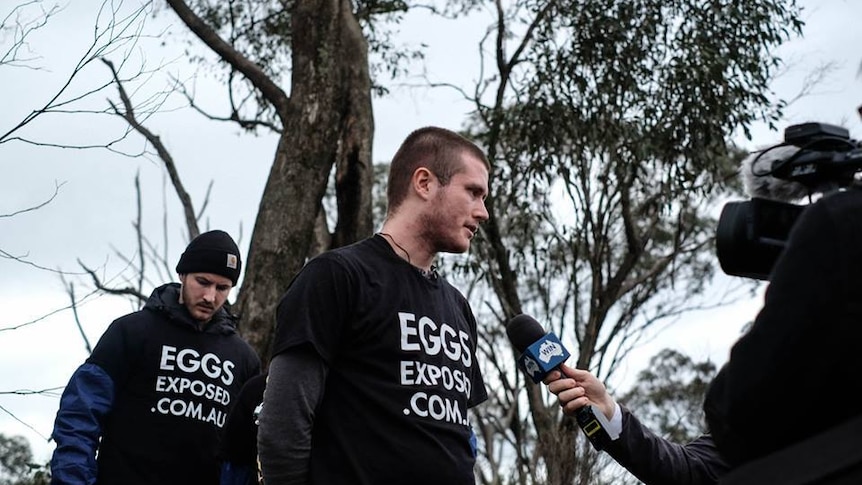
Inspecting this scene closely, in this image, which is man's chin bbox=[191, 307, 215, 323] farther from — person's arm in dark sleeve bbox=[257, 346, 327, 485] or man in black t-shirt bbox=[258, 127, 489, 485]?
person's arm in dark sleeve bbox=[257, 346, 327, 485]

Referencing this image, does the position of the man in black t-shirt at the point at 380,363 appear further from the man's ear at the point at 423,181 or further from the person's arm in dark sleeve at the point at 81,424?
the person's arm in dark sleeve at the point at 81,424

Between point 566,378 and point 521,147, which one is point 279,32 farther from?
point 566,378

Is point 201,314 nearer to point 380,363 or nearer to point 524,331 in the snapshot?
point 380,363

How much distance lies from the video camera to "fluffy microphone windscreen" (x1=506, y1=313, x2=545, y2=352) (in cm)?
103

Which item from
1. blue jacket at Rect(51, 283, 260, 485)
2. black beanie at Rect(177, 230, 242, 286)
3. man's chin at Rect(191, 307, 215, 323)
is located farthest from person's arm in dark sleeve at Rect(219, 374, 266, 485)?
black beanie at Rect(177, 230, 242, 286)

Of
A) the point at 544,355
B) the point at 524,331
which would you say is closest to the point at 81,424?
the point at 524,331

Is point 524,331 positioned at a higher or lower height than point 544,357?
higher

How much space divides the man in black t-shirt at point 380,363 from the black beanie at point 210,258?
1798 millimetres

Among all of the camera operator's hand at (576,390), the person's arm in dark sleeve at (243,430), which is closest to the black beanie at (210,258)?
the person's arm in dark sleeve at (243,430)

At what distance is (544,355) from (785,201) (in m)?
0.98

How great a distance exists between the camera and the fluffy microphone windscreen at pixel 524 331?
3.18 m

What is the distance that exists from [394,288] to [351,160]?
286 inches

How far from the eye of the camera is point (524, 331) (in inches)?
127

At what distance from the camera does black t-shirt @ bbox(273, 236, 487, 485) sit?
3.14m
